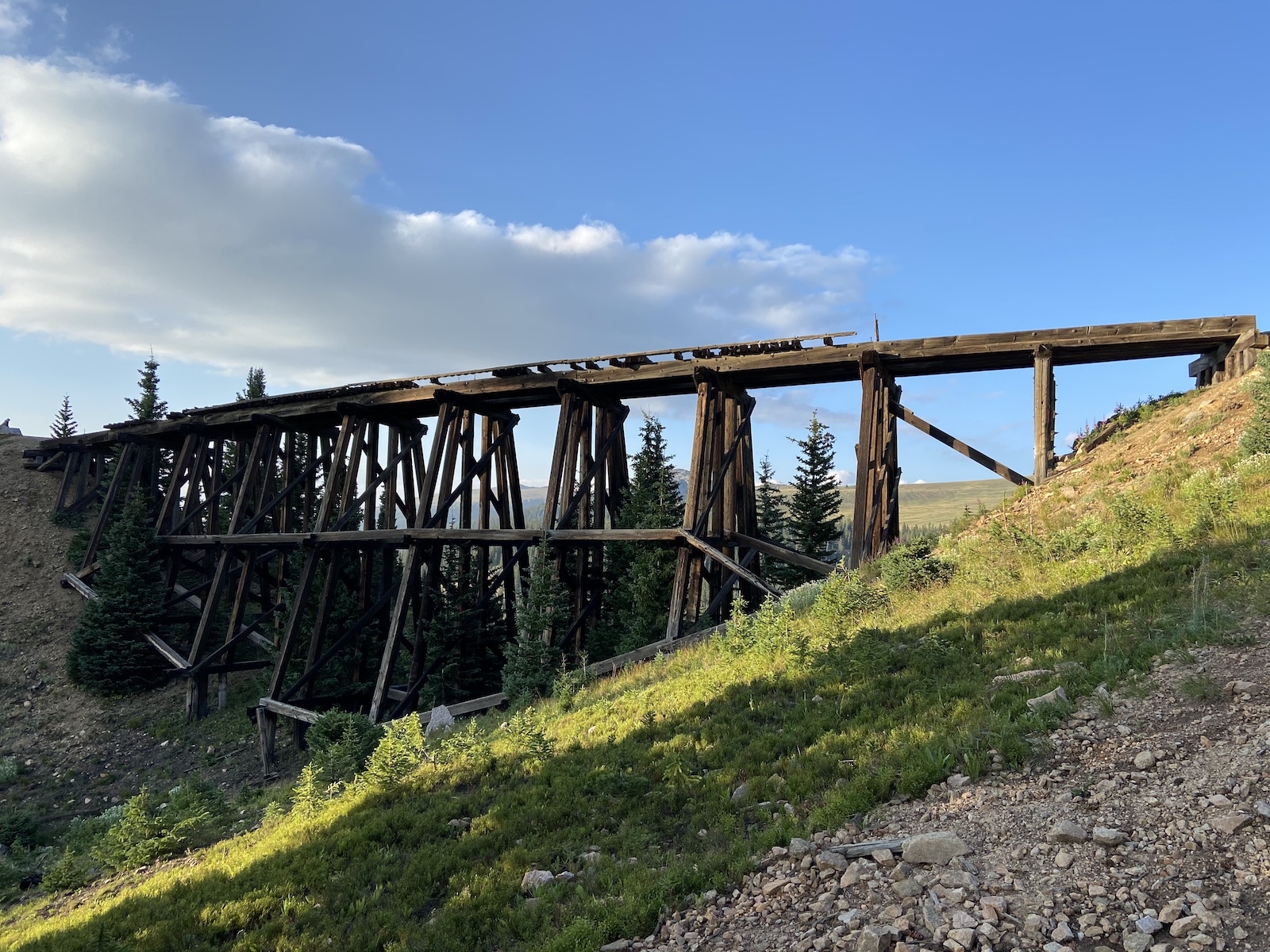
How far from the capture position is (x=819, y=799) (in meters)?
5.50

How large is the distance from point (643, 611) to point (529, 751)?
8.89 m

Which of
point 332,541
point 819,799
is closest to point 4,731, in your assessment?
point 332,541

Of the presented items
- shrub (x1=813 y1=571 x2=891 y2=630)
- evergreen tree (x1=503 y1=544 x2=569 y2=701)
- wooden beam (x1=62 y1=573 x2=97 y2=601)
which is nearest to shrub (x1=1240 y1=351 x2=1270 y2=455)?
Result: shrub (x1=813 y1=571 x2=891 y2=630)

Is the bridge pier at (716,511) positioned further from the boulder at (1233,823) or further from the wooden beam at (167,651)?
the wooden beam at (167,651)

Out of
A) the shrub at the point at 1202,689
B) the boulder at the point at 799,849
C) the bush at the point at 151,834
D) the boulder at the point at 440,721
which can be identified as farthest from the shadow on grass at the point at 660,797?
the boulder at the point at 440,721

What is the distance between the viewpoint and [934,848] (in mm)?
4344

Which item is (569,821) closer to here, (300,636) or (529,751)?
(529,751)

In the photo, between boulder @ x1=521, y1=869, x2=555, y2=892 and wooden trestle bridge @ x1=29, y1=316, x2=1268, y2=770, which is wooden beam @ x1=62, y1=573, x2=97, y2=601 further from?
boulder @ x1=521, y1=869, x2=555, y2=892

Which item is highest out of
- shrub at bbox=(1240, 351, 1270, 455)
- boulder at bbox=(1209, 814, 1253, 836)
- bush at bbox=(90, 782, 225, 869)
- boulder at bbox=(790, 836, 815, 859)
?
shrub at bbox=(1240, 351, 1270, 455)

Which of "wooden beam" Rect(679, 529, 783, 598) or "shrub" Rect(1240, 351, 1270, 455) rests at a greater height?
"shrub" Rect(1240, 351, 1270, 455)

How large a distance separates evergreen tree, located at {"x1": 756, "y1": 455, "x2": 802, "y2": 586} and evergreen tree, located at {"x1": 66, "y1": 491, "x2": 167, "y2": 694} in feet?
64.6

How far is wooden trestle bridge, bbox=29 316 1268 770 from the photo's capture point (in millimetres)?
13117

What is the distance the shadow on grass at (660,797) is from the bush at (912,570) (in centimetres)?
207

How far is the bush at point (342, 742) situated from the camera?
32.8 ft
